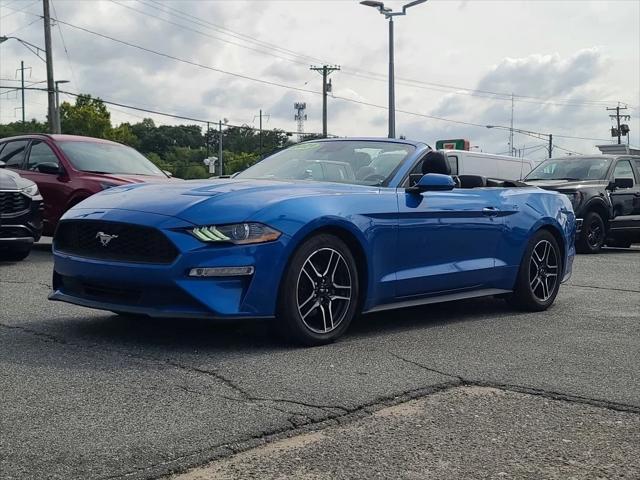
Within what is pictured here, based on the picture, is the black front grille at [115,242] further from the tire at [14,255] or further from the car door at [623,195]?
the car door at [623,195]

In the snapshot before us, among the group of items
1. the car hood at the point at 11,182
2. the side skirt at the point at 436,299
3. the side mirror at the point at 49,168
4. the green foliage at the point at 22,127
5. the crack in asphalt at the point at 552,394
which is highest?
the green foliage at the point at 22,127

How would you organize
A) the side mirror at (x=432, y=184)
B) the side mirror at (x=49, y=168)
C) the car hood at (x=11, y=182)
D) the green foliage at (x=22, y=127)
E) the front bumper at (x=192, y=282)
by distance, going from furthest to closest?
the green foliage at (x=22, y=127)
the side mirror at (x=49, y=168)
the car hood at (x=11, y=182)
the side mirror at (x=432, y=184)
the front bumper at (x=192, y=282)

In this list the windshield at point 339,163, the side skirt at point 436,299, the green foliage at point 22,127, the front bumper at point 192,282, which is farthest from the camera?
the green foliage at point 22,127

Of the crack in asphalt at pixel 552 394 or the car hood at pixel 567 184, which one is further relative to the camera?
the car hood at pixel 567 184

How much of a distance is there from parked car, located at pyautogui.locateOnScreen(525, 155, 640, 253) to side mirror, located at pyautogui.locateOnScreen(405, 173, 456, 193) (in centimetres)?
866

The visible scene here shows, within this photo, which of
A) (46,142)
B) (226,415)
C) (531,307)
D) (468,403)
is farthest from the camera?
(46,142)

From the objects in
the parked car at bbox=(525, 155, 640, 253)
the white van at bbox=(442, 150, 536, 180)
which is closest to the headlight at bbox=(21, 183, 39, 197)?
the parked car at bbox=(525, 155, 640, 253)

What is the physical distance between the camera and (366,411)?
3.62 m

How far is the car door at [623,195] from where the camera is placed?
14531 mm

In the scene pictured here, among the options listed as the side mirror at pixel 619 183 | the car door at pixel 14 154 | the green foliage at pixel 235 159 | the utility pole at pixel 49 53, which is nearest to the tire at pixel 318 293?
the car door at pixel 14 154

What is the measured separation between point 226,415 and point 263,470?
602 mm

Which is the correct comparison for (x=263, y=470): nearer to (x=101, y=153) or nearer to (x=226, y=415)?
(x=226, y=415)

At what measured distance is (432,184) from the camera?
18.4ft

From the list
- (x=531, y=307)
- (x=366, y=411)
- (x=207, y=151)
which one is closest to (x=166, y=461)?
(x=366, y=411)
